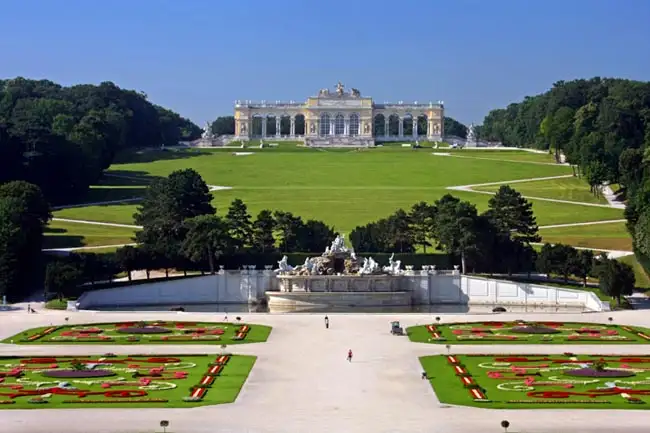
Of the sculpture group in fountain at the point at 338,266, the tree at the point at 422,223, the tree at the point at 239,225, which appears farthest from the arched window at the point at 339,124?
the sculpture group in fountain at the point at 338,266

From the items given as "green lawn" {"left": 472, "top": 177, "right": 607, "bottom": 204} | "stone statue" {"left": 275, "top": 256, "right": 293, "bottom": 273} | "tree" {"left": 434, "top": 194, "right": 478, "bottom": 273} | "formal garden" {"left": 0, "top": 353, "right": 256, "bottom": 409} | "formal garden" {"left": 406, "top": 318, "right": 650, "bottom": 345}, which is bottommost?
"formal garden" {"left": 406, "top": 318, "right": 650, "bottom": 345}

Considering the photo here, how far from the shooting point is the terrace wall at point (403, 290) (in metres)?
66.8

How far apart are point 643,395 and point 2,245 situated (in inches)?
1523

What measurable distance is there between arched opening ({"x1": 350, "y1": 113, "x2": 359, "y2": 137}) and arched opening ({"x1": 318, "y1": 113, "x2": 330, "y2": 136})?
334 centimetres

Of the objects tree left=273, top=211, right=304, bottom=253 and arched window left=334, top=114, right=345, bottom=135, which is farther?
arched window left=334, top=114, right=345, bottom=135

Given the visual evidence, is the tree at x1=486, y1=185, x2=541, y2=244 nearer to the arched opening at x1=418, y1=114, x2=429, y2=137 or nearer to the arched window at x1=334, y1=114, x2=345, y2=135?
the arched window at x1=334, y1=114, x2=345, y2=135

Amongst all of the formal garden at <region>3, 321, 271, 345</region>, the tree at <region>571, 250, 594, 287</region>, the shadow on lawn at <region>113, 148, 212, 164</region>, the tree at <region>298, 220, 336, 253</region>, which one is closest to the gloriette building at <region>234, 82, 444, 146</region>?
the shadow on lawn at <region>113, 148, 212, 164</region>

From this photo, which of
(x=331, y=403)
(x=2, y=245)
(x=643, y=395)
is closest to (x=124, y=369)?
(x=331, y=403)

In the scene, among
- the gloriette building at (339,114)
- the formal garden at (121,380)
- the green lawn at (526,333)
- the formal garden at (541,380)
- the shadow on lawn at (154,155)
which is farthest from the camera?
the gloriette building at (339,114)

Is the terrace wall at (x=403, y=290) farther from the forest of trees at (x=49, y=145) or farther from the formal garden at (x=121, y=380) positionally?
the formal garden at (x=121, y=380)

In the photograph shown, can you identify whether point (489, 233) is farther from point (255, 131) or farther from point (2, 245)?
point (255, 131)

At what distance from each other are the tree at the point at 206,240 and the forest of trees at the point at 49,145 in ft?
25.9

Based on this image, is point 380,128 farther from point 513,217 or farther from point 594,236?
point 513,217

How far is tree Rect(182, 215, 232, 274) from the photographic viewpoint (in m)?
71.2
